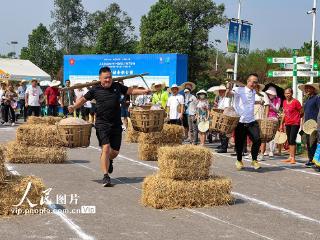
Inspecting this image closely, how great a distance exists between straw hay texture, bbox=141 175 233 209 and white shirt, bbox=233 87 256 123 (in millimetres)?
3877

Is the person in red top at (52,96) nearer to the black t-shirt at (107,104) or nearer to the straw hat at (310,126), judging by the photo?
the straw hat at (310,126)

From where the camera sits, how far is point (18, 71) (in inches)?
1602

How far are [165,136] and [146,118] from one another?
1860 mm

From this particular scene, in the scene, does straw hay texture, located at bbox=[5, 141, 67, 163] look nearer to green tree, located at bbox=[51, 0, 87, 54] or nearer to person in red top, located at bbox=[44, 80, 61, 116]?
person in red top, located at bbox=[44, 80, 61, 116]

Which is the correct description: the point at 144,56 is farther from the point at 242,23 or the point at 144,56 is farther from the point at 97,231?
the point at 97,231

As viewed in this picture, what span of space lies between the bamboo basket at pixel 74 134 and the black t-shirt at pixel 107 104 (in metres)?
0.31

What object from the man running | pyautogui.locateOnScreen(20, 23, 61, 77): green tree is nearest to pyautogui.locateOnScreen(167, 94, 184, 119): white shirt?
the man running

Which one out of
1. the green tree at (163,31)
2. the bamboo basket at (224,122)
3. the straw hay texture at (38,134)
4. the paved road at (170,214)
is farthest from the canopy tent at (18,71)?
the bamboo basket at (224,122)

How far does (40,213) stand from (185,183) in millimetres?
2042

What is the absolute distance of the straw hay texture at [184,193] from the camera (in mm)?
7641

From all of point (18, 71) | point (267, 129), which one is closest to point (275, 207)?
point (267, 129)

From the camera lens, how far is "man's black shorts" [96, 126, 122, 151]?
9414 mm

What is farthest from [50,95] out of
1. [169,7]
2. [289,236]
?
[169,7]

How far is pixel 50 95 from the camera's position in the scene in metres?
21.5
